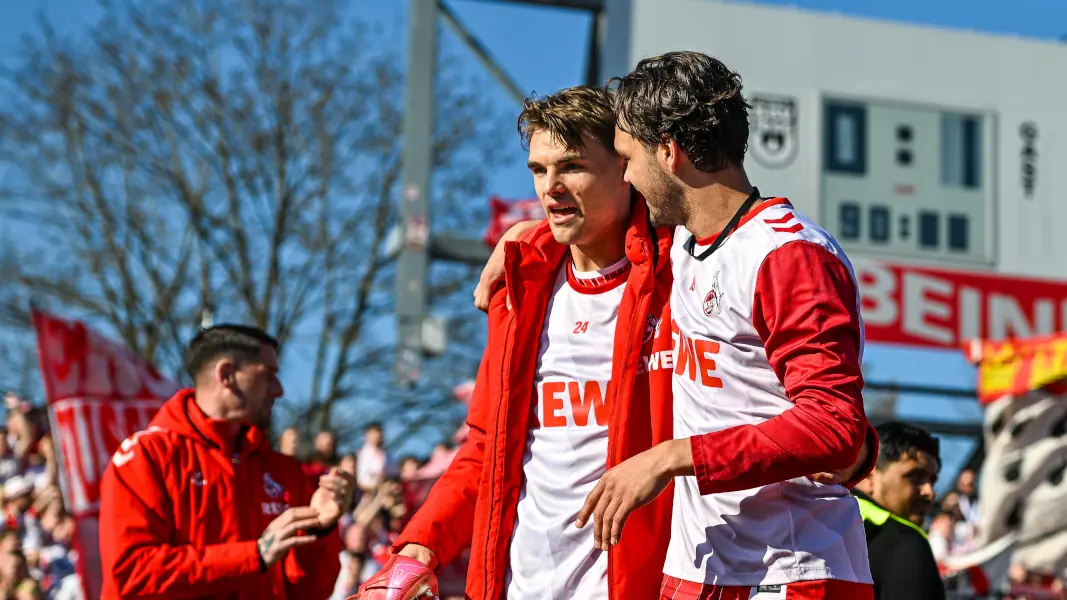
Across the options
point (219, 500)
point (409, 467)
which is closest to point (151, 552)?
point (219, 500)

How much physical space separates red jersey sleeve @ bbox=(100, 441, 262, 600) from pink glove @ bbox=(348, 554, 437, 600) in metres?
1.65

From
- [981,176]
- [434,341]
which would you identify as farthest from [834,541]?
[981,176]

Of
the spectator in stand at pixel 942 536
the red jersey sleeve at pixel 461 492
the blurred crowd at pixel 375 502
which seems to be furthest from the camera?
the spectator in stand at pixel 942 536

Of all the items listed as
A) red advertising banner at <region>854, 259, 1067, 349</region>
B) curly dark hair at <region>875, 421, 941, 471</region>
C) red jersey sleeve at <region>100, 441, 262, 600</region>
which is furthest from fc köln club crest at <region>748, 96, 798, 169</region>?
red jersey sleeve at <region>100, 441, 262, 600</region>

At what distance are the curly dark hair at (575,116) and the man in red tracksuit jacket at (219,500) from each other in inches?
71.2

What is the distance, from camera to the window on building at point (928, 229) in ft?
59.6

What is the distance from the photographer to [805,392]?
8.42ft

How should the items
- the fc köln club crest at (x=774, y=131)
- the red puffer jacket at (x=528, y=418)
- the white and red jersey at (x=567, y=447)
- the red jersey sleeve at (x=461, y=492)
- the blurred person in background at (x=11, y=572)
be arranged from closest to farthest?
1. the red puffer jacket at (x=528, y=418)
2. the white and red jersey at (x=567, y=447)
3. the red jersey sleeve at (x=461, y=492)
4. the blurred person in background at (x=11, y=572)
5. the fc köln club crest at (x=774, y=131)

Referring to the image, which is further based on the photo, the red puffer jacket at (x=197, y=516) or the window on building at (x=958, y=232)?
the window on building at (x=958, y=232)

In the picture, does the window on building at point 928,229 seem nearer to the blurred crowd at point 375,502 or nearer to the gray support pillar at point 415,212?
the gray support pillar at point 415,212

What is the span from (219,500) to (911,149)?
47.7ft

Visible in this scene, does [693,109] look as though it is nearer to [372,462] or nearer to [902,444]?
[902,444]

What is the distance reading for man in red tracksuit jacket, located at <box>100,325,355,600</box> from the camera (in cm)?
494

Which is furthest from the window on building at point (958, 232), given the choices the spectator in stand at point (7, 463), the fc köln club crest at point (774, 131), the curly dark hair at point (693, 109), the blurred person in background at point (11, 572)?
the curly dark hair at point (693, 109)
